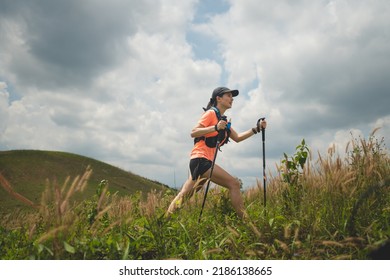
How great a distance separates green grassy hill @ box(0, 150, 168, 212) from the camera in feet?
79.7

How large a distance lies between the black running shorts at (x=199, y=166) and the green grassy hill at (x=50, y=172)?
733 inches

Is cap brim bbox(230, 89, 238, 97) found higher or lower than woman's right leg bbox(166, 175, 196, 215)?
higher

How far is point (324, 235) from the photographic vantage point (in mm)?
3736

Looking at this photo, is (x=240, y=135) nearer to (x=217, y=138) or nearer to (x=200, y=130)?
(x=217, y=138)

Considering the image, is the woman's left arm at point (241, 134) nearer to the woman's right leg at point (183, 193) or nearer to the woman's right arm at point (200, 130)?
the woman's right arm at point (200, 130)

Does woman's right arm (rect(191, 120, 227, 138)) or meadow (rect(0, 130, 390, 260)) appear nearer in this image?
meadow (rect(0, 130, 390, 260))

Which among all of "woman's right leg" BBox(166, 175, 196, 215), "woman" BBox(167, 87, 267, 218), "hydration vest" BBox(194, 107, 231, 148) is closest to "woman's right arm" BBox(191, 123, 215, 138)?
"woman" BBox(167, 87, 267, 218)

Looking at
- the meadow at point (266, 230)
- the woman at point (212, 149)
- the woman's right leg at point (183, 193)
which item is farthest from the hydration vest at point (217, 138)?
the meadow at point (266, 230)

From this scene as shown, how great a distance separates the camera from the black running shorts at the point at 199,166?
573 centimetres

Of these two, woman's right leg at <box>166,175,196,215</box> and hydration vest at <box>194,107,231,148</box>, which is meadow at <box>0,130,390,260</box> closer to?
woman's right leg at <box>166,175,196,215</box>

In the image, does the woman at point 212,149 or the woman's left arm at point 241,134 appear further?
the woman's left arm at point 241,134

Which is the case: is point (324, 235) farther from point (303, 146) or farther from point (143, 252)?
point (143, 252)

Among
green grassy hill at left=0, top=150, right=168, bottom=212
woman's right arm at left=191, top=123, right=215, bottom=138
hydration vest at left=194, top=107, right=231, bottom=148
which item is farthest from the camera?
green grassy hill at left=0, top=150, right=168, bottom=212

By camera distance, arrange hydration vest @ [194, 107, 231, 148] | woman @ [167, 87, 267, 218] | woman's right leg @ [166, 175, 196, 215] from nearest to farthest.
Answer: woman's right leg @ [166, 175, 196, 215] < woman @ [167, 87, 267, 218] < hydration vest @ [194, 107, 231, 148]
